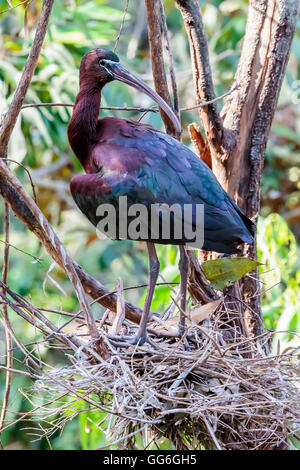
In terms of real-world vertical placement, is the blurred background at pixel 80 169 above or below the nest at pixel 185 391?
above

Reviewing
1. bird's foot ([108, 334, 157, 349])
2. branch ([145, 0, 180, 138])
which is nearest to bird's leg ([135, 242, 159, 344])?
bird's foot ([108, 334, 157, 349])

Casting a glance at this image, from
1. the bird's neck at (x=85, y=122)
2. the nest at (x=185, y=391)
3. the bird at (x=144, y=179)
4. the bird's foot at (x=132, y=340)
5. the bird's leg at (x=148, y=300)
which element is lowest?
the nest at (x=185, y=391)

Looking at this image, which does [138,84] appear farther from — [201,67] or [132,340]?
[132,340]

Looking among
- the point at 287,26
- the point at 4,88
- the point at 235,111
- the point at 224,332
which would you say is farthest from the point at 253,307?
the point at 4,88

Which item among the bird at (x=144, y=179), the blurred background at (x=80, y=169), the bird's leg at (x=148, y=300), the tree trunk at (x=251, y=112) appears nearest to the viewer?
the bird at (x=144, y=179)

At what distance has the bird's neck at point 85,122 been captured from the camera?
10.3 feet

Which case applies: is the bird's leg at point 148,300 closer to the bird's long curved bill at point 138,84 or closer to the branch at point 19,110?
the branch at point 19,110

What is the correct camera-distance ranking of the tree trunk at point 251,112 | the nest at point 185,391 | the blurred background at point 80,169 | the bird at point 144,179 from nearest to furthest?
the nest at point 185,391 < the bird at point 144,179 < the tree trunk at point 251,112 < the blurred background at point 80,169

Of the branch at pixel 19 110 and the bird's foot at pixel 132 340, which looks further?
the bird's foot at pixel 132 340

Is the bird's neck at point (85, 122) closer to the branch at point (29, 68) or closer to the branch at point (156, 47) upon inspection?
the branch at point (156, 47)

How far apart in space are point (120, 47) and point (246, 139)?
19.4ft

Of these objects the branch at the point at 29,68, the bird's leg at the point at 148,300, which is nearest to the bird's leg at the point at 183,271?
the bird's leg at the point at 148,300

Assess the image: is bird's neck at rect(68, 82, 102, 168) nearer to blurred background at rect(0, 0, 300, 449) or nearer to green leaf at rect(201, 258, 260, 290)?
blurred background at rect(0, 0, 300, 449)
